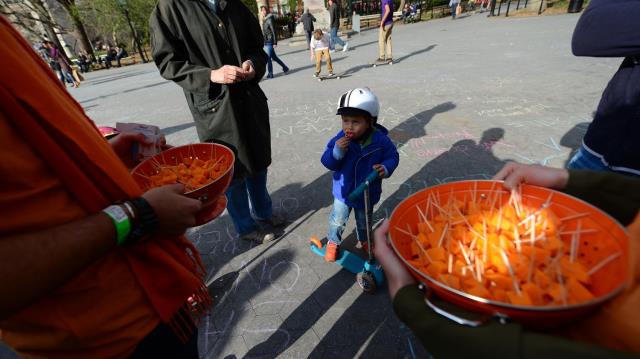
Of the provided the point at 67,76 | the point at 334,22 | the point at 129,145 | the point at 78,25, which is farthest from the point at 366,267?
the point at 78,25

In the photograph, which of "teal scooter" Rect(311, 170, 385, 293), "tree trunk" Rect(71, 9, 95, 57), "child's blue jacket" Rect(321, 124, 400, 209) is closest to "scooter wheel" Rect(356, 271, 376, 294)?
"teal scooter" Rect(311, 170, 385, 293)

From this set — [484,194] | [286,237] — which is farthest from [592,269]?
[286,237]

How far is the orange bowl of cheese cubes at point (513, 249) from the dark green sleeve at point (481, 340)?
2.0 inches

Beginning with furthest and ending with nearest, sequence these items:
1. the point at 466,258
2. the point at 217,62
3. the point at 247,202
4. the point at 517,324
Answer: the point at 247,202 → the point at 217,62 → the point at 466,258 → the point at 517,324

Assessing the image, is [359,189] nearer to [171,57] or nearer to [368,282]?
[368,282]

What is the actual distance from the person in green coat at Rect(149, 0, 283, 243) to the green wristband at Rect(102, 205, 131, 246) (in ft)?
5.37

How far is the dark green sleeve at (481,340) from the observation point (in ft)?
2.38

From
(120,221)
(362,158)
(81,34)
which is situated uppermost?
(81,34)

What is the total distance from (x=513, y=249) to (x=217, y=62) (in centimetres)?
247

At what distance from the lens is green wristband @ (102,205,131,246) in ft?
3.19

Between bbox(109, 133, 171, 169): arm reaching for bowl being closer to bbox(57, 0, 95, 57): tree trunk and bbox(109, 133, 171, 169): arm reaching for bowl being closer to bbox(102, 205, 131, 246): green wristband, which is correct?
bbox(102, 205, 131, 246): green wristband

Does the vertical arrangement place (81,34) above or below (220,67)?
above

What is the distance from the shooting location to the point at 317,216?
12.1 ft

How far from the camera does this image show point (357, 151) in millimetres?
2584
